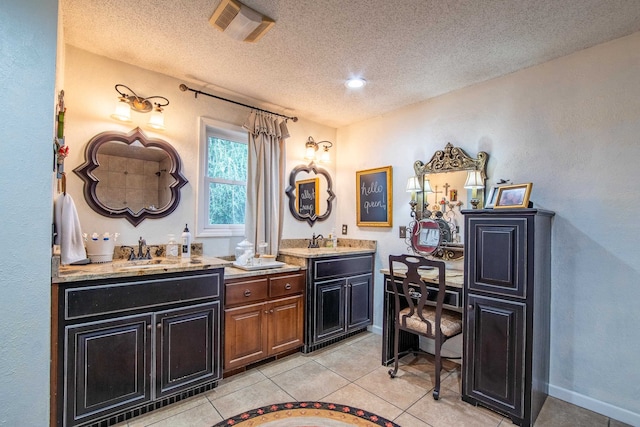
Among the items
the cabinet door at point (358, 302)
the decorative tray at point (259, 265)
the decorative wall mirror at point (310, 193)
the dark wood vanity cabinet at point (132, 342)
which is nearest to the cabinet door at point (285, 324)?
the decorative tray at point (259, 265)

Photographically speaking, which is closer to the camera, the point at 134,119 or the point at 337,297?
the point at 134,119

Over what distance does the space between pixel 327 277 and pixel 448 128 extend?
1.91 metres

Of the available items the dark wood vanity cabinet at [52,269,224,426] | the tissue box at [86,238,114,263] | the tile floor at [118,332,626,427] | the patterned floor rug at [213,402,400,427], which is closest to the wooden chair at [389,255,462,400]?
the tile floor at [118,332,626,427]

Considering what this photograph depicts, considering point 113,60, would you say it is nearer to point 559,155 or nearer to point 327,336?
point 327,336

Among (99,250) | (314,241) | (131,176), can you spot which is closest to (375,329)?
(314,241)

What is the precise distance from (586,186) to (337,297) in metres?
2.29

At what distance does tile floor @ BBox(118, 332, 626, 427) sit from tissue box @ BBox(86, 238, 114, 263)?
1.12m

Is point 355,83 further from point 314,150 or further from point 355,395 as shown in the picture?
point 355,395

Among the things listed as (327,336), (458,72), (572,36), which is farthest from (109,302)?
(572,36)

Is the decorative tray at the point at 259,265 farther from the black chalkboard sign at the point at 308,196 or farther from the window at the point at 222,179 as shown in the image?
the black chalkboard sign at the point at 308,196

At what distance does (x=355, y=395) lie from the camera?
2307 mm

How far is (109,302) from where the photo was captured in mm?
1879

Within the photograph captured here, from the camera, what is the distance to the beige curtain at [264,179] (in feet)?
10.4

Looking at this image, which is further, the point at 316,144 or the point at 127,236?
the point at 316,144
